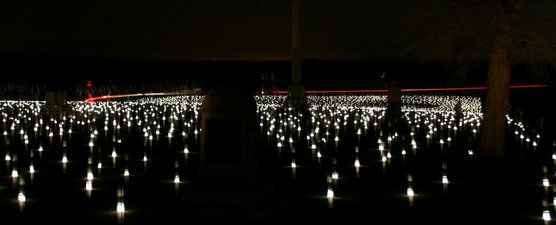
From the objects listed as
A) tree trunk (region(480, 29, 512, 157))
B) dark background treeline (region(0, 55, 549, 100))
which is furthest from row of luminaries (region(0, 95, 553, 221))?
dark background treeline (region(0, 55, 549, 100))

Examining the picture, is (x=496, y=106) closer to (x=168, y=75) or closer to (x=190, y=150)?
(x=190, y=150)

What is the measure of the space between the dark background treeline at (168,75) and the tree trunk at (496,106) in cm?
2594

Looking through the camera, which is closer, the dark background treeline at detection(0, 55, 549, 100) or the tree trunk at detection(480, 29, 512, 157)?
the tree trunk at detection(480, 29, 512, 157)

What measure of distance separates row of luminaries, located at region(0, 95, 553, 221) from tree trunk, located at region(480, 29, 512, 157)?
671mm

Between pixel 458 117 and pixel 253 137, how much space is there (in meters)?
20.6

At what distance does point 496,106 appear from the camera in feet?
56.3

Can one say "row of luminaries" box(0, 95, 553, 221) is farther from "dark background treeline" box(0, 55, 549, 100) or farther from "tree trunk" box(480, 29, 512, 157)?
"dark background treeline" box(0, 55, 549, 100)

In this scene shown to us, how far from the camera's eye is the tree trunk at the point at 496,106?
16.8m

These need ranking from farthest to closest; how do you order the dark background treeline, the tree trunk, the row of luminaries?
the dark background treeline
the tree trunk
the row of luminaries

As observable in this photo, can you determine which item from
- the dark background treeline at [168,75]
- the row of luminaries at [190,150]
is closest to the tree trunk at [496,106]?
the row of luminaries at [190,150]

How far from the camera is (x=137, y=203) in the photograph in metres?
11.1

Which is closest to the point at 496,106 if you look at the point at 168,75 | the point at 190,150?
the point at 190,150

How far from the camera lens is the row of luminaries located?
12.9 m

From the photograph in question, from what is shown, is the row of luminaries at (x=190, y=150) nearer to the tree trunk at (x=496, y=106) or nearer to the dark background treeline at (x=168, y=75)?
the tree trunk at (x=496, y=106)
